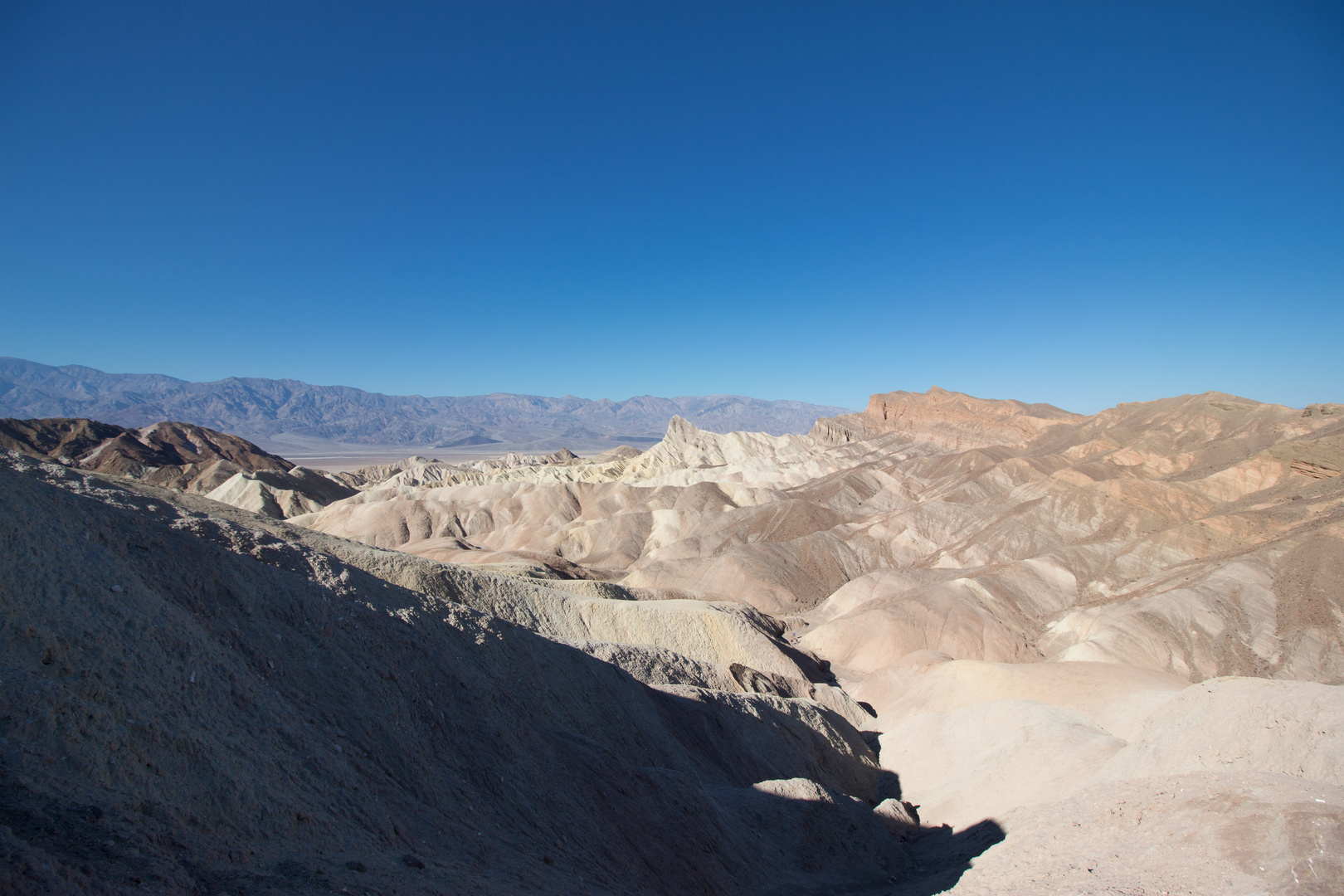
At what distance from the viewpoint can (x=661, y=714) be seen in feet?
55.6

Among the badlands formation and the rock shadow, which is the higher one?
the badlands formation

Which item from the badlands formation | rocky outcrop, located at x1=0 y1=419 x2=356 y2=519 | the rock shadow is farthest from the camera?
rocky outcrop, located at x1=0 y1=419 x2=356 y2=519

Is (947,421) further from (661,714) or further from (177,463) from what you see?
(177,463)

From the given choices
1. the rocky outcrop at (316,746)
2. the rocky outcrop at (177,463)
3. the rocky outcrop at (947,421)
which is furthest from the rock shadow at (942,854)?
the rocky outcrop at (947,421)

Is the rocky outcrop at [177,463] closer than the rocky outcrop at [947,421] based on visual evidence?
Yes

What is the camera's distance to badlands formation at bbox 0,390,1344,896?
21.3 feet

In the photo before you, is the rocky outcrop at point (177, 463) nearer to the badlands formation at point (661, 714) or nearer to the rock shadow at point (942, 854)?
the badlands formation at point (661, 714)

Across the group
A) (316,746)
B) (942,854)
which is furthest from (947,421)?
(316,746)

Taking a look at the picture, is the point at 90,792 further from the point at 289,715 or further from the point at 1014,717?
the point at 1014,717

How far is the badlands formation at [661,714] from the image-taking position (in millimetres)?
6500

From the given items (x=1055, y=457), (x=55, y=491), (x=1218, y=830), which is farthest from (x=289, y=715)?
(x=1055, y=457)

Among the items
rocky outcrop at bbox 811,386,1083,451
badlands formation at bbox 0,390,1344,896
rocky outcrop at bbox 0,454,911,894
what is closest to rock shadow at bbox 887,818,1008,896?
badlands formation at bbox 0,390,1344,896

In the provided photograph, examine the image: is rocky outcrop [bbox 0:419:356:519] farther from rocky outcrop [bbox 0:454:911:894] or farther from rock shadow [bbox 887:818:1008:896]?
rock shadow [bbox 887:818:1008:896]

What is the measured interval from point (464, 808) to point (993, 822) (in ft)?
43.5
